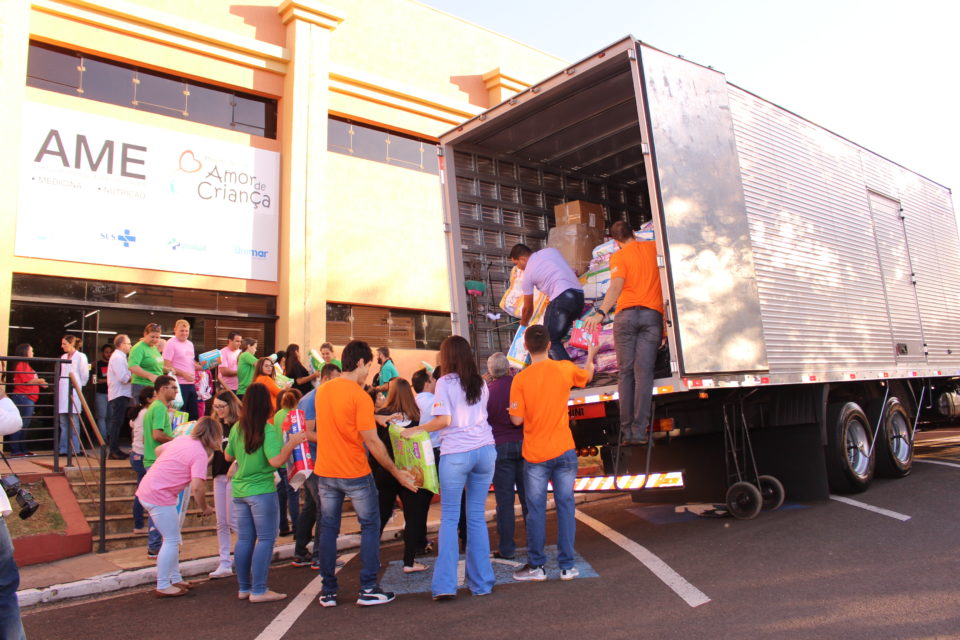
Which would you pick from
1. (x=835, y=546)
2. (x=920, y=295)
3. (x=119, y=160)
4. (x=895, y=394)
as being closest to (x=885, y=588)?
(x=835, y=546)

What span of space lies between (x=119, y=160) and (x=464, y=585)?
1060cm

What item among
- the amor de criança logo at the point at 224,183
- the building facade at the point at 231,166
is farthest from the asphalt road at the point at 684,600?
the amor de criança logo at the point at 224,183

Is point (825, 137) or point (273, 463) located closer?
point (273, 463)

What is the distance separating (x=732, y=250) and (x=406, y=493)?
354cm

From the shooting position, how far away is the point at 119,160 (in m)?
12.7

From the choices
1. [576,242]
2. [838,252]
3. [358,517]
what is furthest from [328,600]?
[838,252]

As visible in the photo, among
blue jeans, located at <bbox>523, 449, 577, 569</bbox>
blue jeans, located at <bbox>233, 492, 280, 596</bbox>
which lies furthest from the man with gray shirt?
blue jeans, located at <bbox>523, 449, 577, 569</bbox>

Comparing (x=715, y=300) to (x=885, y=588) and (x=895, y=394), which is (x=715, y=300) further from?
(x=895, y=394)

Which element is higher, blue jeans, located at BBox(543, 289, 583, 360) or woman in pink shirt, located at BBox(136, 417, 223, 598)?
blue jeans, located at BBox(543, 289, 583, 360)

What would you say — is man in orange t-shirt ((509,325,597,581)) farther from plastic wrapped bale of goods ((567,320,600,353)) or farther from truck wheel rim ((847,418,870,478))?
truck wheel rim ((847,418,870,478))

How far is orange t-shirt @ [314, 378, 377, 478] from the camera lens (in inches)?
194

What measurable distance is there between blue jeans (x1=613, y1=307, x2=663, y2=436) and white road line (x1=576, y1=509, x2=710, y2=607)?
970 millimetres

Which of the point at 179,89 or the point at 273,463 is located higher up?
the point at 179,89

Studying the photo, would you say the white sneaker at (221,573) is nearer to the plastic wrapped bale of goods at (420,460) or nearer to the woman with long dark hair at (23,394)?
the plastic wrapped bale of goods at (420,460)
